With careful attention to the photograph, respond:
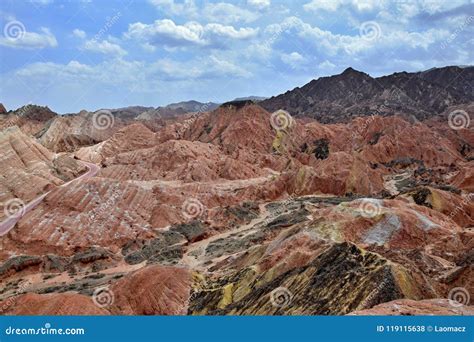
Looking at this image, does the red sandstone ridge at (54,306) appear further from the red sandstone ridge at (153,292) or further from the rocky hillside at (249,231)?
the red sandstone ridge at (153,292)

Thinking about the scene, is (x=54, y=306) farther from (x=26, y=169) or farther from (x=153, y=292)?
(x=26, y=169)

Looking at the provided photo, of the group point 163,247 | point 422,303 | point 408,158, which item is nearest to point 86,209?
point 163,247

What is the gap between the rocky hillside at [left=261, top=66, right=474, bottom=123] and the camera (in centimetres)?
16325

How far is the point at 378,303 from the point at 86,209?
3617 cm

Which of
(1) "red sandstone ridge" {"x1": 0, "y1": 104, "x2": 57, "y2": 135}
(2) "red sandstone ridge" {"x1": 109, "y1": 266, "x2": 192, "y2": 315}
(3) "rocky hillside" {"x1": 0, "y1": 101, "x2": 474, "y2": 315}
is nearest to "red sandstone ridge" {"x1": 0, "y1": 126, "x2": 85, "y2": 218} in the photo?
(3) "rocky hillside" {"x1": 0, "y1": 101, "x2": 474, "y2": 315}

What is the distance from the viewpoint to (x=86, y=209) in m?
47.8

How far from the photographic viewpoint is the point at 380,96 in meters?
179

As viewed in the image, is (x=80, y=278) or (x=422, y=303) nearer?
(x=422, y=303)

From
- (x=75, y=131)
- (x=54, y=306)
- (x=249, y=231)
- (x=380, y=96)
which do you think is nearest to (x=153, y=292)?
(x=54, y=306)

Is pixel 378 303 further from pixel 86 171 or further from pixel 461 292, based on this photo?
pixel 86 171

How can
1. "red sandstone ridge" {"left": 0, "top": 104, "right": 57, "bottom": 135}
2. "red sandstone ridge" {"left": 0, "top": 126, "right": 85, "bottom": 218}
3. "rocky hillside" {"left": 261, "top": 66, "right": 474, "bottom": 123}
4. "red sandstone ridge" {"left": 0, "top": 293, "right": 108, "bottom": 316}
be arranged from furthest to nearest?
"rocky hillside" {"left": 261, "top": 66, "right": 474, "bottom": 123} → "red sandstone ridge" {"left": 0, "top": 104, "right": 57, "bottom": 135} → "red sandstone ridge" {"left": 0, "top": 126, "right": 85, "bottom": 218} → "red sandstone ridge" {"left": 0, "top": 293, "right": 108, "bottom": 316}

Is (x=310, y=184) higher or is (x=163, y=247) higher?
(x=310, y=184)

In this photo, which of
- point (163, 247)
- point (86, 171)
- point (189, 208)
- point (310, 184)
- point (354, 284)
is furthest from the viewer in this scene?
point (86, 171)

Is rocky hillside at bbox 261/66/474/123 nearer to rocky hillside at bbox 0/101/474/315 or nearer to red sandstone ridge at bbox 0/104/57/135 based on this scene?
rocky hillside at bbox 0/101/474/315
